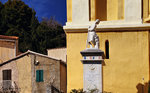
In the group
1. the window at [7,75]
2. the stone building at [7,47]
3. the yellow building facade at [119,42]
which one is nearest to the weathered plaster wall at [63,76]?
the window at [7,75]

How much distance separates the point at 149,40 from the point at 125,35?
3.92ft

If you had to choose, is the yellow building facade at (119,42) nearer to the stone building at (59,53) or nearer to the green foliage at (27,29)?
the stone building at (59,53)

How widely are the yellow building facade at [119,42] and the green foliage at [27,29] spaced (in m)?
16.4

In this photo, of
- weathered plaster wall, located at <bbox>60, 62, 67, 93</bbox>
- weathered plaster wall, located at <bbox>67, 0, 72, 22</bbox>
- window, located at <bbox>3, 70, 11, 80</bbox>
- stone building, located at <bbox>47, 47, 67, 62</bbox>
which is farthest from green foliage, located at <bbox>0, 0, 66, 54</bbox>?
weathered plaster wall, located at <bbox>67, 0, 72, 22</bbox>

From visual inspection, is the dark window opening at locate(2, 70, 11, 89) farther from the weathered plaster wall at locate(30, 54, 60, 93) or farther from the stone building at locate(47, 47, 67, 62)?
the stone building at locate(47, 47, 67, 62)

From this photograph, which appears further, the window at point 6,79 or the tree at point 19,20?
the tree at point 19,20

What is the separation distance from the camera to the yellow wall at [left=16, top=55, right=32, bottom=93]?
1564 cm

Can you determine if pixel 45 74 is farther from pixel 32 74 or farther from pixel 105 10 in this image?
pixel 105 10

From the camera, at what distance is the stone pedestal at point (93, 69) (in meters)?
8.86

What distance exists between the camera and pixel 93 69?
8.89 m

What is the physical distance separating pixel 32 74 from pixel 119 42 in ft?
23.1

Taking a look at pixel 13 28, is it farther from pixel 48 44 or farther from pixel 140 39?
pixel 140 39

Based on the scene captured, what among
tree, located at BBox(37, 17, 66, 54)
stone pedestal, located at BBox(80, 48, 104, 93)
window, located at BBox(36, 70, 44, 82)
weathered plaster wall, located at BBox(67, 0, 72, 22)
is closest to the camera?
stone pedestal, located at BBox(80, 48, 104, 93)

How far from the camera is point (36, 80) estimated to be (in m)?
15.6
